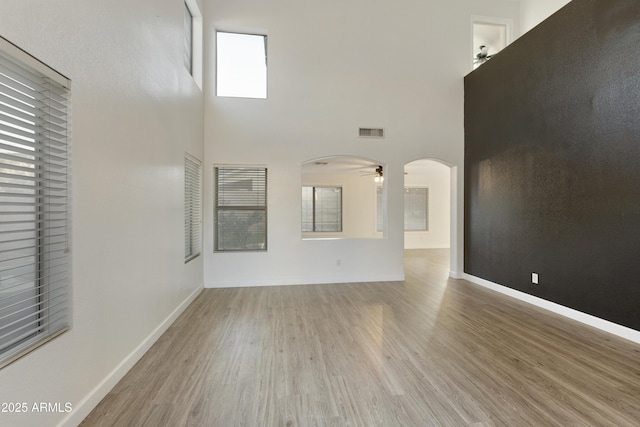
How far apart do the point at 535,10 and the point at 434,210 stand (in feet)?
20.0

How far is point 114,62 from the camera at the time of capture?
224 cm

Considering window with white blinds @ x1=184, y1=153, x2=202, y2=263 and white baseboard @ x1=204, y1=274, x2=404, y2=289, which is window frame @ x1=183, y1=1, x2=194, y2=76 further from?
white baseboard @ x1=204, y1=274, x2=404, y2=289

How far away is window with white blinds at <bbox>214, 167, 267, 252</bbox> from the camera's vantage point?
523 cm

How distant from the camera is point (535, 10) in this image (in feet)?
18.7

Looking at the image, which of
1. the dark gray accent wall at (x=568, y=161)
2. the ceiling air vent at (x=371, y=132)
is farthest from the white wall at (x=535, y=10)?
the ceiling air vent at (x=371, y=132)

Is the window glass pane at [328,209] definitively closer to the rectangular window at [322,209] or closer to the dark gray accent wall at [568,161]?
the rectangular window at [322,209]

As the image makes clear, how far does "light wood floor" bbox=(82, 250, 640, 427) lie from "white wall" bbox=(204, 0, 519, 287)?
1465 millimetres

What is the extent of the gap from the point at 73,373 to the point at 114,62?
2134mm

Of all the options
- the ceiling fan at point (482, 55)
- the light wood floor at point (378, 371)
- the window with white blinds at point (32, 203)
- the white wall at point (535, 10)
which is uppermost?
the white wall at point (535, 10)

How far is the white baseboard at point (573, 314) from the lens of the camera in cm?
302

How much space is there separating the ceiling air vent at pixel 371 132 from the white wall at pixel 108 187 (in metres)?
3.20

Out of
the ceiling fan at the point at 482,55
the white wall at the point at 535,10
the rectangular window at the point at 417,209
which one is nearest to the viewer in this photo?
the white wall at the point at 535,10

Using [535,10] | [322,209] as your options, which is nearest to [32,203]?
[535,10]

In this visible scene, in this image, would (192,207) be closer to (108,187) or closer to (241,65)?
(108,187)
